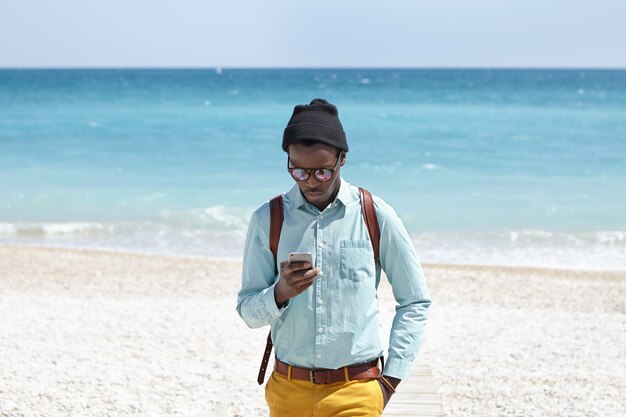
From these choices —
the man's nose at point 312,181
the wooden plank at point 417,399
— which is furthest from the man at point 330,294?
the wooden plank at point 417,399

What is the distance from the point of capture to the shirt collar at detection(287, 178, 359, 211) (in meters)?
3.17

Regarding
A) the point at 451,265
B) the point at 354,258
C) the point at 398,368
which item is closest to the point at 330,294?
the point at 354,258

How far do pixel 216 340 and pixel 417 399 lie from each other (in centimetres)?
306

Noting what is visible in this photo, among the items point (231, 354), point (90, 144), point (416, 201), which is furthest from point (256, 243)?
point (90, 144)

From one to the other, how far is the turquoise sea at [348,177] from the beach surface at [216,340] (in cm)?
284

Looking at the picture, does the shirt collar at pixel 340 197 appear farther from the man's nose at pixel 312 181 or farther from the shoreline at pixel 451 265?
the shoreline at pixel 451 265

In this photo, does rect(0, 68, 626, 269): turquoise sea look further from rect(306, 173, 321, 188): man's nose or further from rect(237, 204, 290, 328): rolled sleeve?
rect(306, 173, 321, 188): man's nose

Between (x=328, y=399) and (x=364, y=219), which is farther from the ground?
(x=364, y=219)

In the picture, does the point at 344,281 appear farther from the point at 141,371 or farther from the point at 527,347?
the point at 527,347

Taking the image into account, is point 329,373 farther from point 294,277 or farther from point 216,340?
point 216,340

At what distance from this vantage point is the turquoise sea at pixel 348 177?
57.2ft

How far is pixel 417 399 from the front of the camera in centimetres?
624

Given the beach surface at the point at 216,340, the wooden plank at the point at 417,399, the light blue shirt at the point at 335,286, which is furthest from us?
the beach surface at the point at 216,340

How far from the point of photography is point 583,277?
44.9 ft
